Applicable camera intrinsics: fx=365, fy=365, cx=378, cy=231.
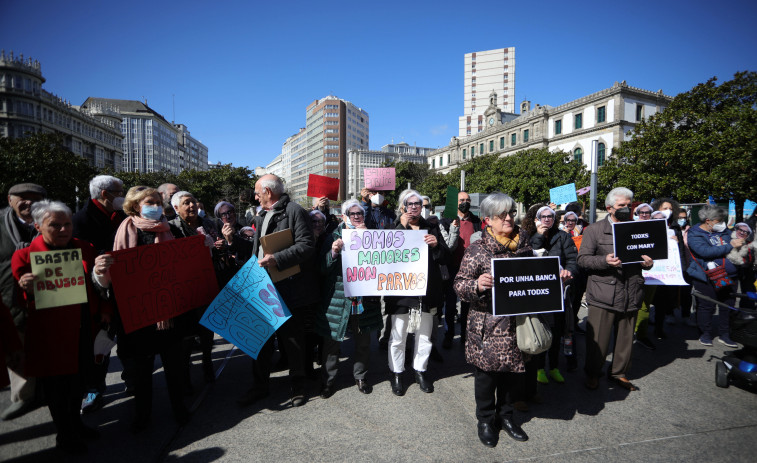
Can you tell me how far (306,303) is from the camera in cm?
376

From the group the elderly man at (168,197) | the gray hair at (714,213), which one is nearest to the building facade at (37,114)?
the elderly man at (168,197)

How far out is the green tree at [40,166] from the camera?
20.4 m

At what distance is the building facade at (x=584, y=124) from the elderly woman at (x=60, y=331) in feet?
141

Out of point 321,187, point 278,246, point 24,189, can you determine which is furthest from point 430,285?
point 24,189

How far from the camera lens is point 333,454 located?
115 inches

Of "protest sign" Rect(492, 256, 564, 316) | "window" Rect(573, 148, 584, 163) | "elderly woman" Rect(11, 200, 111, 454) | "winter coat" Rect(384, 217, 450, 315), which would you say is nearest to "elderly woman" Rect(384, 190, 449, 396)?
"winter coat" Rect(384, 217, 450, 315)

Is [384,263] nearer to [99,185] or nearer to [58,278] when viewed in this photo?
[58,278]

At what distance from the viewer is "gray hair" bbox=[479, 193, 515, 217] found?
10.0ft

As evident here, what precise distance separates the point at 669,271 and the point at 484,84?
4562 inches

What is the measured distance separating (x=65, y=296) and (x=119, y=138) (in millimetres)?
112289

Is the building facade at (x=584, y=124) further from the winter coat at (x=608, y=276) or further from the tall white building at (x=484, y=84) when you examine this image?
the tall white building at (x=484, y=84)

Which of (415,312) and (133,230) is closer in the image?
(133,230)

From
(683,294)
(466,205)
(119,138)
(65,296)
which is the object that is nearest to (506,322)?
(466,205)

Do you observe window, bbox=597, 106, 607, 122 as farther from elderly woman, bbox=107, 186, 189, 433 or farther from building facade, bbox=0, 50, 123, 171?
building facade, bbox=0, 50, 123, 171
